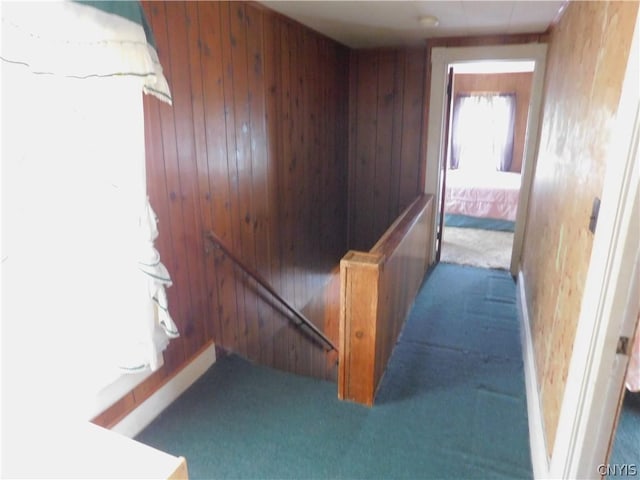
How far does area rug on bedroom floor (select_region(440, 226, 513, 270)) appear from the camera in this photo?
4.49 metres

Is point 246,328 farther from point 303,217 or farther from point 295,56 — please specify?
point 295,56

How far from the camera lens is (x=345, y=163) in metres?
4.56

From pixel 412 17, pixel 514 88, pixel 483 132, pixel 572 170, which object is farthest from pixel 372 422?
pixel 514 88

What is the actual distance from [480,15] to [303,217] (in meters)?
1.95

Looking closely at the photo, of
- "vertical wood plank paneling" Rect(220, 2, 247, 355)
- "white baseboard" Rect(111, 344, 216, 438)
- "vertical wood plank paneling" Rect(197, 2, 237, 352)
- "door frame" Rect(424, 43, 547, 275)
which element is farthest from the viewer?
"door frame" Rect(424, 43, 547, 275)

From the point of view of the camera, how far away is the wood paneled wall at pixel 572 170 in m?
1.32

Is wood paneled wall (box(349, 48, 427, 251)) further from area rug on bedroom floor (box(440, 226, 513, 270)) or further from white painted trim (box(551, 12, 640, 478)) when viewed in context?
white painted trim (box(551, 12, 640, 478))

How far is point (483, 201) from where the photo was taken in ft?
19.5

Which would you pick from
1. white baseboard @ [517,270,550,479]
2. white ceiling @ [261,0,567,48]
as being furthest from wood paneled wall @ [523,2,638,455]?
white ceiling @ [261,0,567,48]

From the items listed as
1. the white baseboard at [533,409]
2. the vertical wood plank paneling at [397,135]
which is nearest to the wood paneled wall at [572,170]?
the white baseboard at [533,409]

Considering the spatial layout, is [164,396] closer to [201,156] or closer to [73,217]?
[73,217]

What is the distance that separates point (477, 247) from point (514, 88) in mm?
3963

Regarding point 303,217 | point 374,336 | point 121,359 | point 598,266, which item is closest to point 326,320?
point 303,217

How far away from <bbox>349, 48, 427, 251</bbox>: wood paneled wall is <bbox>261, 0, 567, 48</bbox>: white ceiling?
470 millimetres
